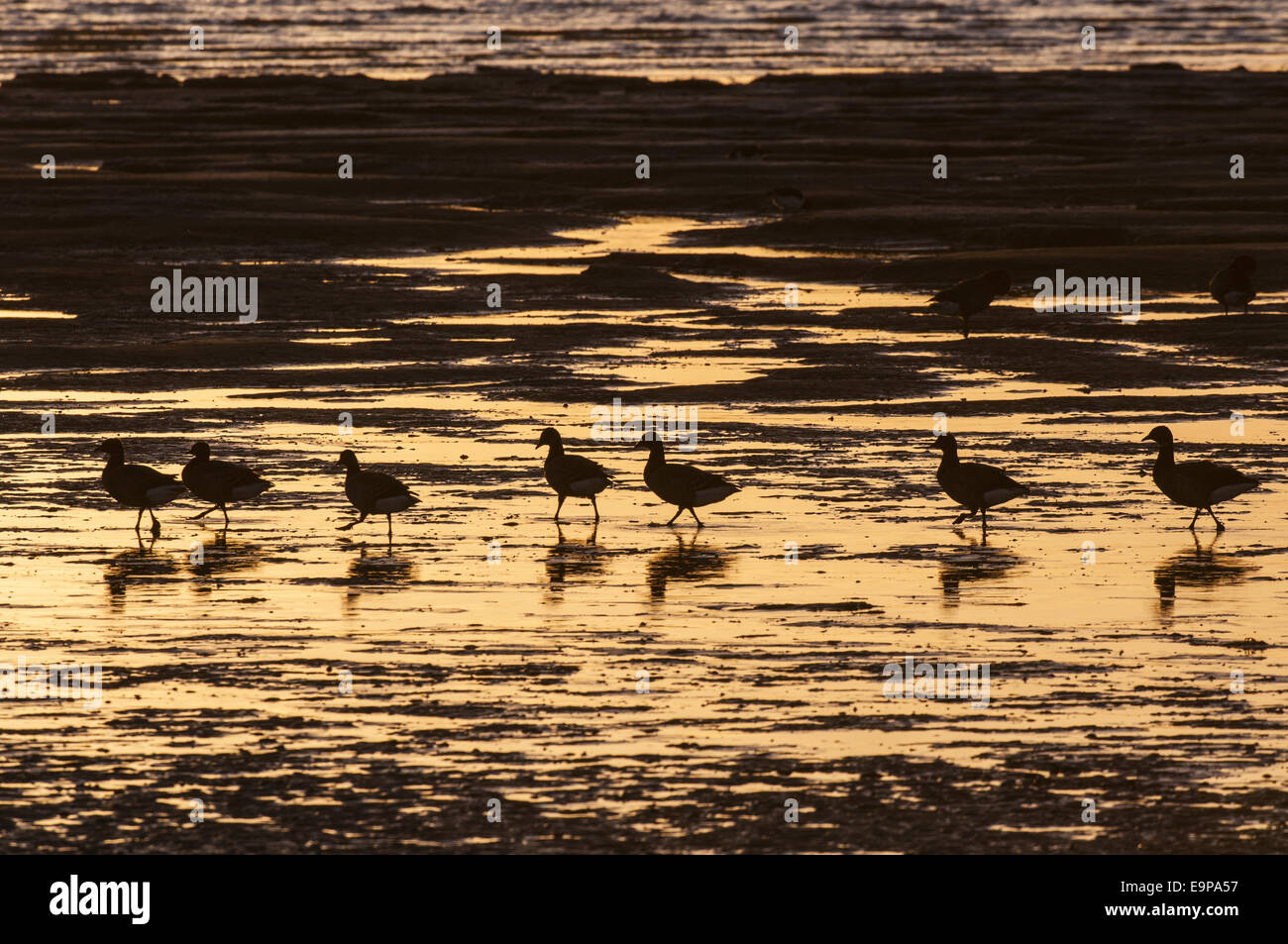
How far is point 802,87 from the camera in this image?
3088 inches

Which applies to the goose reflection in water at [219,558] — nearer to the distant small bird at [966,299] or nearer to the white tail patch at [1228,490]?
the white tail patch at [1228,490]

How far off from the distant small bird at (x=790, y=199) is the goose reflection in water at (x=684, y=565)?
26.5m

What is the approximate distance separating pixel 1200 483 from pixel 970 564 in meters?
2.36

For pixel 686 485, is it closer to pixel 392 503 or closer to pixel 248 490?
pixel 392 503

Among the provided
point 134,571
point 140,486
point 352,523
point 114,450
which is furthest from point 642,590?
point 114,450

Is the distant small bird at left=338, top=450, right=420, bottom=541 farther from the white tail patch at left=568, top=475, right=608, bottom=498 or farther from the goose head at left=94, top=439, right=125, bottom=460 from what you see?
the goose head at left=94, top=439, right=125, bottom=460

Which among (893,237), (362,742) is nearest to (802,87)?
(893,237)

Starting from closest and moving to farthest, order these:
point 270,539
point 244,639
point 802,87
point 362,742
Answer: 1. point 362,742
2. point 244,639
3. point 270,539
4. point 802,87

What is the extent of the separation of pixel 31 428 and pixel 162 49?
88.7 metres

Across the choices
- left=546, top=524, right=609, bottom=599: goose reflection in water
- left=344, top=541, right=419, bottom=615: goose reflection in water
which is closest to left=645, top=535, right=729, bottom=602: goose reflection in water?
left=546, top=524, right=609, bottom=599: goose reflection in water

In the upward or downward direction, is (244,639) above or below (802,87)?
below

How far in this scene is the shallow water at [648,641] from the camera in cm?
993
